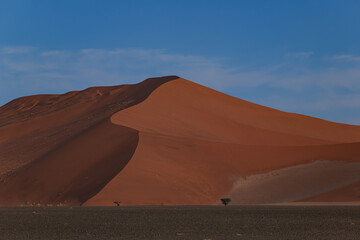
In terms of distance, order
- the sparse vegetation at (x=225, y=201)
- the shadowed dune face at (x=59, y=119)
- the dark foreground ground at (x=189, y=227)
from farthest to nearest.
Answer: the shadowed dune face at (x=59, y=119) < the sparse vegetation at (x=225, y=201) < the dark foreground ground at (x=189, y=227)

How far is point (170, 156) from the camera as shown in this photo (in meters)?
53.3

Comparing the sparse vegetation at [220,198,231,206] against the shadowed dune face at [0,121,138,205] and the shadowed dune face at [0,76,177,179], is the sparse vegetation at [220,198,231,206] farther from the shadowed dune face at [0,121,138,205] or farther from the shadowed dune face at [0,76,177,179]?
the shadowed dune face at [0,76,177,179]

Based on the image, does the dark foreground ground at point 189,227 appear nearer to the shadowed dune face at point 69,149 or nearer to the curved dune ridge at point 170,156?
the curved dune ridge at point 170,156

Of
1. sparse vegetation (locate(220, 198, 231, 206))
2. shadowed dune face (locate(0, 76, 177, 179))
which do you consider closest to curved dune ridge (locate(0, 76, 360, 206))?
shadowed dune face (locate(0, 76, 177, 179))

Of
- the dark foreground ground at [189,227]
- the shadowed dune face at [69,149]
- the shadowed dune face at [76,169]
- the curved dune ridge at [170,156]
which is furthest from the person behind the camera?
the shadowed dune face at [69,149]

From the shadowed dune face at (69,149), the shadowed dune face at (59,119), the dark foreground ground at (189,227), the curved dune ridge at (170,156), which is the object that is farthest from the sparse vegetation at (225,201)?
the shadowed dune face at (59,119)

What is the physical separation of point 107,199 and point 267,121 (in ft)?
115

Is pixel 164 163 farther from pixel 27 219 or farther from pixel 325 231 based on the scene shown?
pixel 325 231

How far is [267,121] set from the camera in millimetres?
75000

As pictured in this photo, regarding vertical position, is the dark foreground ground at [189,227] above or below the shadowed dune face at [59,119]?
below

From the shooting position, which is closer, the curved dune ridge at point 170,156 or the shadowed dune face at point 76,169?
the curved dune ridge at point 170,156

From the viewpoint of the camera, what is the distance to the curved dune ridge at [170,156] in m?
48.1

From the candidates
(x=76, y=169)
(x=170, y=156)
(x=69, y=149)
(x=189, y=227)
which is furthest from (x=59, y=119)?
(x=189, y=227)

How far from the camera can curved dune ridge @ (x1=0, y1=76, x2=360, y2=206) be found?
158 feet
